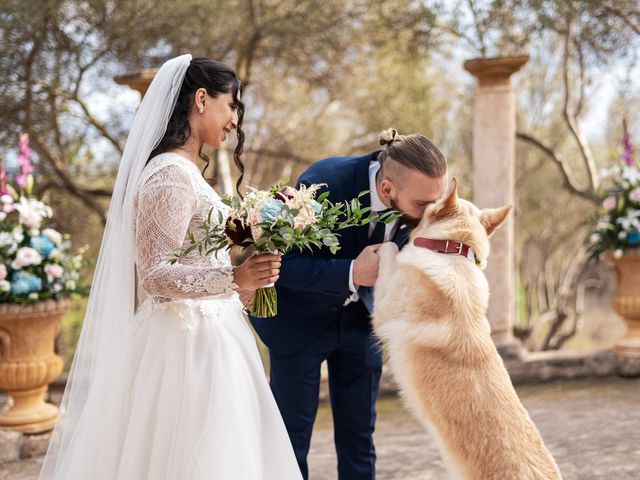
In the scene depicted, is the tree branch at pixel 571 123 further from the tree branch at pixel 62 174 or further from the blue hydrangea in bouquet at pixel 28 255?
the blue hydrangea in bouquet at pixel 28 255

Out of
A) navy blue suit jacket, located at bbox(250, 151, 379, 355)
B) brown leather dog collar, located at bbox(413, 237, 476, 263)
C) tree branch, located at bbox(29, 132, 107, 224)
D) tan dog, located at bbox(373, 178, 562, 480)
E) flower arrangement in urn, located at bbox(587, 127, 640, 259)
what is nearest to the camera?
tan dog, located at bbox(373, 178, 562, 480)

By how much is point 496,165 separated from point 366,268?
417 cm

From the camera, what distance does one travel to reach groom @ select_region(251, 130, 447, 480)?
3.17 meters

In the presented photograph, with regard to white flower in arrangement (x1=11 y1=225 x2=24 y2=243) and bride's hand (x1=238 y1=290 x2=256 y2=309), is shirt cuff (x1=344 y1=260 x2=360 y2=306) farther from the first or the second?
white flower in arrangement (x1=11 y1=225 x2=24 y2=243)

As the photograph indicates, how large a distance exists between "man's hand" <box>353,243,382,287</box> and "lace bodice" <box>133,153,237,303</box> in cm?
71

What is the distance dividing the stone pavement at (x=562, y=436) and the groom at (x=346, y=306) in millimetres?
1415

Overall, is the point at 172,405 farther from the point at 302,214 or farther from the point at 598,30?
the point at 598,30

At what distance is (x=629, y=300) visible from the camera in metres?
7.12

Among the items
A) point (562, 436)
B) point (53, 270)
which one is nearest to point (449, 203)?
point (562, 436)

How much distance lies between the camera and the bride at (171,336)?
2658mm

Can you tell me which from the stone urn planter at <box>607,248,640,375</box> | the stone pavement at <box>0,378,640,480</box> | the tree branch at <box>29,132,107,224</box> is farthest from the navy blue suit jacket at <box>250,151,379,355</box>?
the tree branch at <box>29,132,107,224</box>

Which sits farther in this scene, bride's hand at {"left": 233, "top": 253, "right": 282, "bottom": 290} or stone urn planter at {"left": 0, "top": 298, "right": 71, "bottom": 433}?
stone urn planter at {"left": 0, "top": 298, "right": 71, "bottom": 433}

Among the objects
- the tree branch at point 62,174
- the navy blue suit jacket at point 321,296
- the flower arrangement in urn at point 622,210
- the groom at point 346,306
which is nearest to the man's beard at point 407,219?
the groom at point 346,306

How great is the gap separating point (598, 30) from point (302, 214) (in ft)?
26.7
